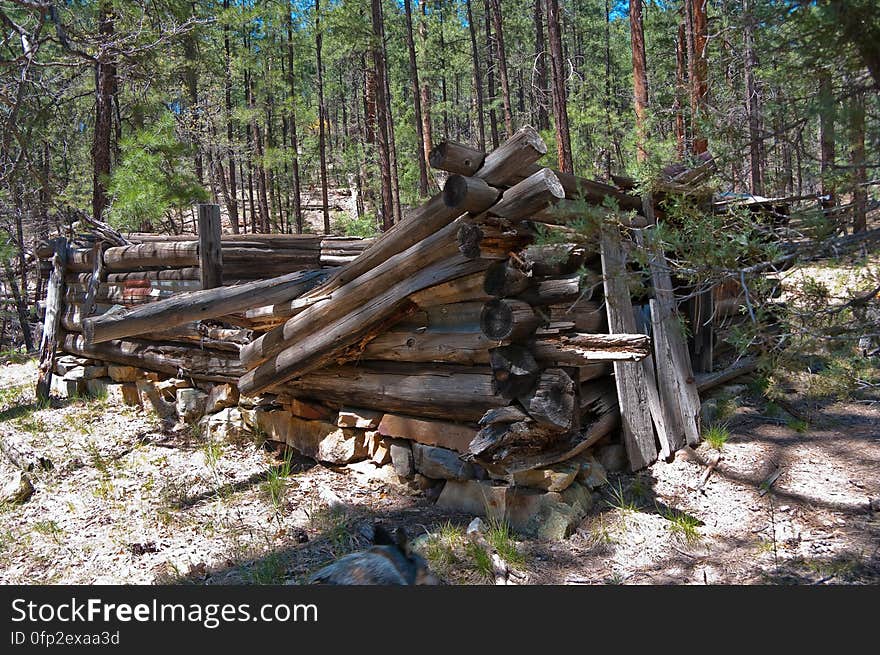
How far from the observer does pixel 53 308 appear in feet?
30.2

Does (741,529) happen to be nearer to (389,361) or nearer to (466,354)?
(466,354)

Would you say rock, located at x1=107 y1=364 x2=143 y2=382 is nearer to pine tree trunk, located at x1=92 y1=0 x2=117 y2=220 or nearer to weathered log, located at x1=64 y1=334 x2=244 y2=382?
weathered log, located at x1=64 y1=334 x2=244 y2=382

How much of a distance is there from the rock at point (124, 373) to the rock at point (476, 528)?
5.65m

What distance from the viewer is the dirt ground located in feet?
13.0

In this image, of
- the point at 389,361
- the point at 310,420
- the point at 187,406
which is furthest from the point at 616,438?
the point at 187,406

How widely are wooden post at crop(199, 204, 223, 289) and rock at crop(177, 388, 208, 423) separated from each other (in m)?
1.44

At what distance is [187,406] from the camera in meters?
7.30

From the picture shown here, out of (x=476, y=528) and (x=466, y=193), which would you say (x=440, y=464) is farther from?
(x=466, y=193)

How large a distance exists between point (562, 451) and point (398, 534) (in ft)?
5.09

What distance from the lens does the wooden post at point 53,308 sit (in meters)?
9.06

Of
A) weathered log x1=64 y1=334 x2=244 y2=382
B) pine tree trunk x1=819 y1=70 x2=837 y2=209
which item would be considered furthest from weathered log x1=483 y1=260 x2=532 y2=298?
weathered log x1=64 y1=334 x2=244 y2=382

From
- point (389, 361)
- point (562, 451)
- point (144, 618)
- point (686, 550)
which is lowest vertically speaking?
point (686, 550)

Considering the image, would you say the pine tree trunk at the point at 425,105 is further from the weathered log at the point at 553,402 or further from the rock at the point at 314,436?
the weathered log at the point at 553,402

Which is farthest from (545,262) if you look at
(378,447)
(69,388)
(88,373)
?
(69,388)
